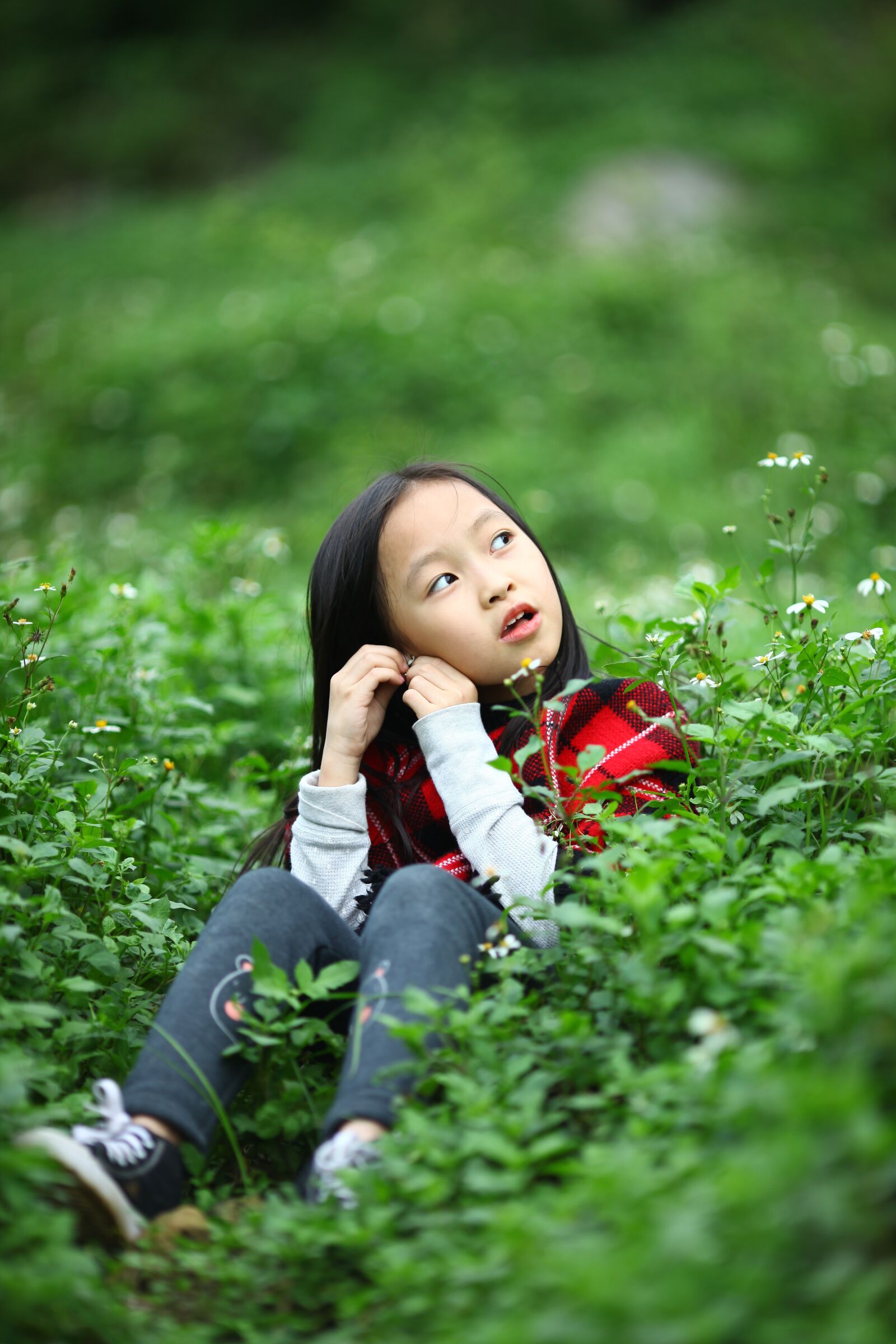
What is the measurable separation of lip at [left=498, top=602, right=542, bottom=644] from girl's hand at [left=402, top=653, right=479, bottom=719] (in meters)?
0.11

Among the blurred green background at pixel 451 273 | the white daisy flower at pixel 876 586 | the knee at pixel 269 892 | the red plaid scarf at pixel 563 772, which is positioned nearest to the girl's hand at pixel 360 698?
the red plaid scarf at pixel 563 772

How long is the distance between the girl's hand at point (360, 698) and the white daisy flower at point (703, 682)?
0.58 metres

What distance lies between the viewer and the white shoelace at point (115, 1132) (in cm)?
159

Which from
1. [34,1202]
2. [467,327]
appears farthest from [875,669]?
[467,327]

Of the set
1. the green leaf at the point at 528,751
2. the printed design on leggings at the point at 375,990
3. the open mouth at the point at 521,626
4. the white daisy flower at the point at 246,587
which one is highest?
the green leaf at the point at 528,751

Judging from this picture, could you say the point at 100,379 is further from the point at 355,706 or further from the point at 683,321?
the point at 355,706

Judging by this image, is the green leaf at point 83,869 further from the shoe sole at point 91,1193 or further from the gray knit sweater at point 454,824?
the shoe sole at point 91,1193

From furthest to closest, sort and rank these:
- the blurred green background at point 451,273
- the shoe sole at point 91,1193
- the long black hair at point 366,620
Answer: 1. the blurred green background at point 451,273
2. the long black hair at point 366,620
3. the shoe sole at point 91,1193

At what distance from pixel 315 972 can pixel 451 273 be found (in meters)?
7.91

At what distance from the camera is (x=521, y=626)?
91.0 inches

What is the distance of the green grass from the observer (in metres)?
1.17

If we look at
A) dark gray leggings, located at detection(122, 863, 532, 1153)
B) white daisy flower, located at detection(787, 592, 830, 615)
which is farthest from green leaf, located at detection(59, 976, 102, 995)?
white daisy flower, located at detection(787, 592, 830, 615)

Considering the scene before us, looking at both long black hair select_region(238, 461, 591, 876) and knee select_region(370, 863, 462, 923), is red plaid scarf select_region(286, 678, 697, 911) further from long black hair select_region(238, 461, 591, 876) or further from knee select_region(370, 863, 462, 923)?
knee select_region(370, 863, 462, 923)

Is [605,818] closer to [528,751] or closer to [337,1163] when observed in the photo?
[528,751]
